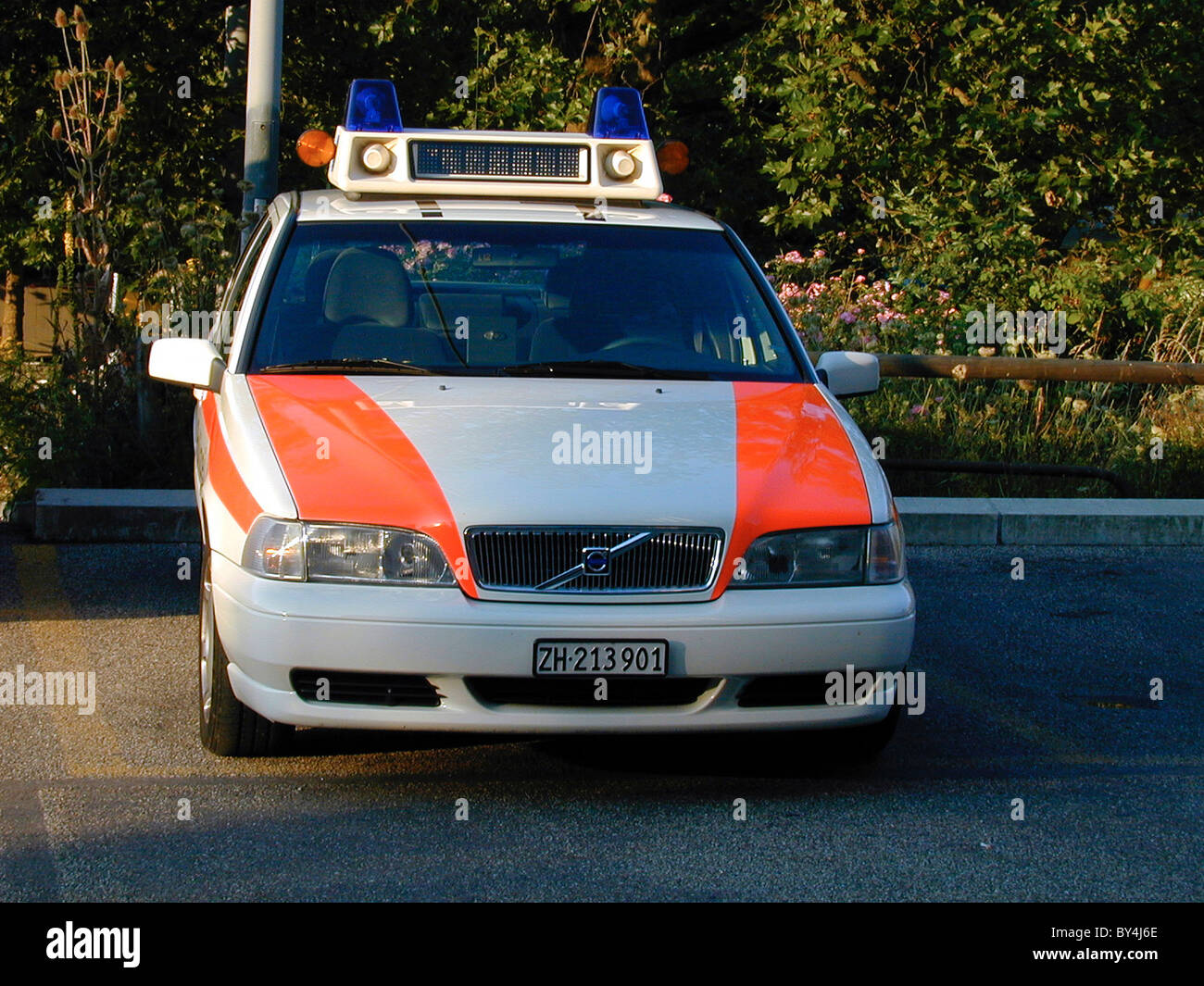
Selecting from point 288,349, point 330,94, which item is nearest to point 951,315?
point 288,349

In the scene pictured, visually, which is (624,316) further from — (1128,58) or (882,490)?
(1128,58)

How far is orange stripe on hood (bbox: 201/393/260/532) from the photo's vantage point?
519 centimetres

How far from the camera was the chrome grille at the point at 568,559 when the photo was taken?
16.4 ft

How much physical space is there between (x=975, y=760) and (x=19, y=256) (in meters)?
26.3

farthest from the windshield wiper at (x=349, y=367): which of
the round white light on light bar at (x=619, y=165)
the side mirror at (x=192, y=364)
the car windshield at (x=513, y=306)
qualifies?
the round white light on light bar at (x=619, y=165)

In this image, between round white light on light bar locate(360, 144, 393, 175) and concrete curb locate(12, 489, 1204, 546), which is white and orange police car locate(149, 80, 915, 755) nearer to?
round white light on light bar locate(360, 144, 393, 175)

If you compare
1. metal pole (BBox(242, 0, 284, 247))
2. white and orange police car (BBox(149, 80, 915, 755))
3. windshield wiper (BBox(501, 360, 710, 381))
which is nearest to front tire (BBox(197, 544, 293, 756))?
white and orange police car (BBox(149, 80, 915, 755))

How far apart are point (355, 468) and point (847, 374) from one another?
2189 mm

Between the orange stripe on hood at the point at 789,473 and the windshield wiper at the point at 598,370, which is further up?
the windshield wiper at the point at 598,370

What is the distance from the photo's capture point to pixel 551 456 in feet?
17.1

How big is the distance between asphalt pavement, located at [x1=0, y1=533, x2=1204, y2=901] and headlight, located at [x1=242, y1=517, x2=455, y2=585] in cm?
68

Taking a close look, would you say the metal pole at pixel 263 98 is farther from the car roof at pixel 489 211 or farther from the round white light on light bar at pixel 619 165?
the round white light on light bar at pixel 619 165

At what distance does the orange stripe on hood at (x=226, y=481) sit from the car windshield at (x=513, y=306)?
296mm

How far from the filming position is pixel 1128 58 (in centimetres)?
1608
